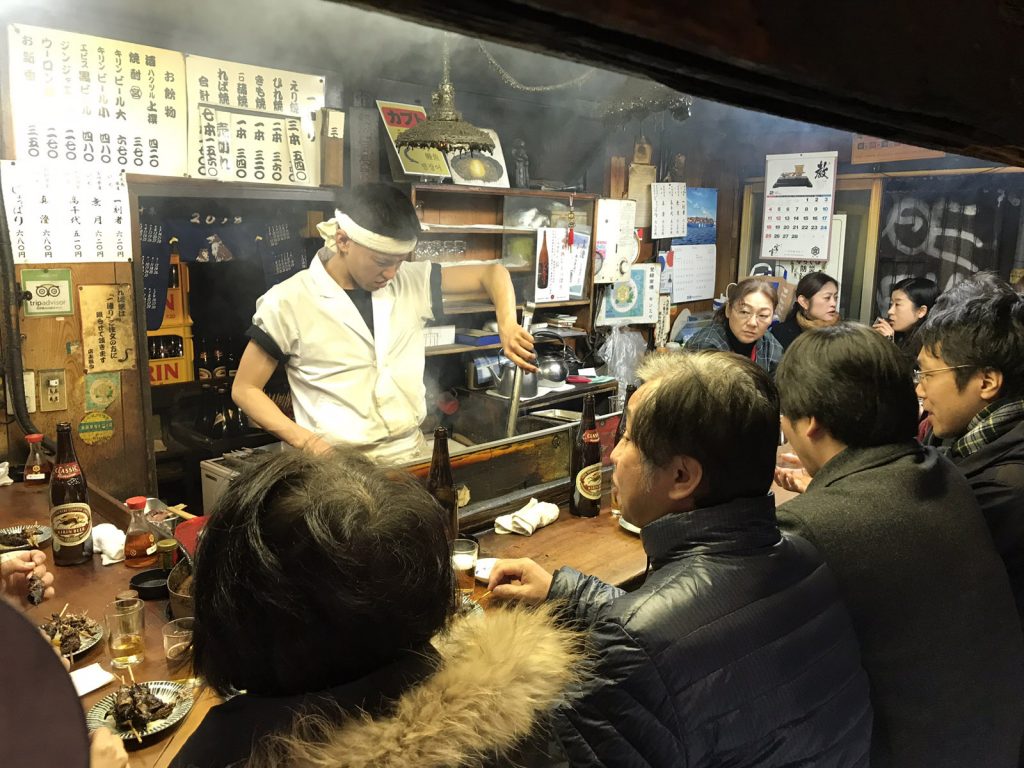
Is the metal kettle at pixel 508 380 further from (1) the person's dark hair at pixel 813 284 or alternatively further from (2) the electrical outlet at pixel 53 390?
(2) the electrical outlet at pixel 53 390

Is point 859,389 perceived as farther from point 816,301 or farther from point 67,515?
point 816,301

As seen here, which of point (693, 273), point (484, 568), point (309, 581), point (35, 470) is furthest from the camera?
point (693, 273)

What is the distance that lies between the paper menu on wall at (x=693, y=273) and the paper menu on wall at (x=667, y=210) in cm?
24

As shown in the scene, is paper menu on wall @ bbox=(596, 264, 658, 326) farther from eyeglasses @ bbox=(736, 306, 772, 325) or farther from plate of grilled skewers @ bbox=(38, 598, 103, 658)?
plate of grilled skewers @ bbox=(38, 598, 103, 658)

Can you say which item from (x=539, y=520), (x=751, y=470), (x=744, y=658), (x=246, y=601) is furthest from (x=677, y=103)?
(x=246, y=601)

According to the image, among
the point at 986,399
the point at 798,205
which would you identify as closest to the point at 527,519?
the point at 986,399

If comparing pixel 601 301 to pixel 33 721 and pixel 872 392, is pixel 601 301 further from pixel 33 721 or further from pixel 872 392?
pixel 33 721

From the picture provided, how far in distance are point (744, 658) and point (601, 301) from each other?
17.5 feet

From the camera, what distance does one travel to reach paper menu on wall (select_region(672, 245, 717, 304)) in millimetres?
7094

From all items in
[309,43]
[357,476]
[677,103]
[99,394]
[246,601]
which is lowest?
[99,394]

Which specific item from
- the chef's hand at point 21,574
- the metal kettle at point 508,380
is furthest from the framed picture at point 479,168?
the chef's hand at point 21,574

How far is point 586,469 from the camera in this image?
247cm

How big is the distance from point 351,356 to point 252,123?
1690 mm

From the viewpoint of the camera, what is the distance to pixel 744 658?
3.92 feet
